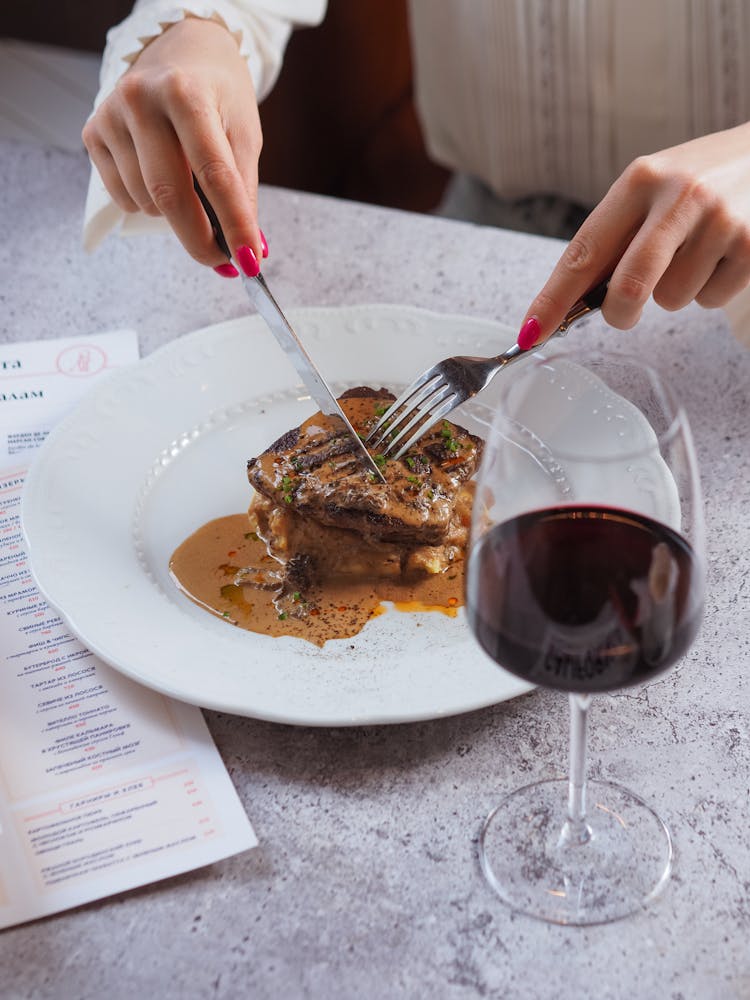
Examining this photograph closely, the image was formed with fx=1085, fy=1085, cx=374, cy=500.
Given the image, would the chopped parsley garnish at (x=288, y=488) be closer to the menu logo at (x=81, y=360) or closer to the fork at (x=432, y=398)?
the fork at (x=432, y=398)

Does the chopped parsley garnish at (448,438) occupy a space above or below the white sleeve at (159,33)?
below

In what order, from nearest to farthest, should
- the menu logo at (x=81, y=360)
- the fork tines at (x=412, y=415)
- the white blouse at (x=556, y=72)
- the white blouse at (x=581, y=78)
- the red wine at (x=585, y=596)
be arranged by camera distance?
the red wine at (x=585, y=596)
the fork tines at (x=412, y=415)
the menu logo at (x=81, y=360)
the white blouse at (x=556, y=72)
the white blouse at (x=581, y=78)

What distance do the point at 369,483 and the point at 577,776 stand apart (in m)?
0.44

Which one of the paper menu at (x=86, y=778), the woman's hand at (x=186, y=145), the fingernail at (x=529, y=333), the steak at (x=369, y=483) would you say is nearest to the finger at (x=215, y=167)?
the woman's hand at (x=186, y=145)

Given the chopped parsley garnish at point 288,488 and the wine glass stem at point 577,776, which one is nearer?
the wine glass stem at point 577,776

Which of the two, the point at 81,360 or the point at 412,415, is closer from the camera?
the point at 412,415

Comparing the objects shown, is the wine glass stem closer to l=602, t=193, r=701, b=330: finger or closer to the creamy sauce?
the creamy sauce

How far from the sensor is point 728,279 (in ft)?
4.16

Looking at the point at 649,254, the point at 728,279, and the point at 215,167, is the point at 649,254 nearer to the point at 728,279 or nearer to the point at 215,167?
the point at 728,279

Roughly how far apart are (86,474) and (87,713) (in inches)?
13.3

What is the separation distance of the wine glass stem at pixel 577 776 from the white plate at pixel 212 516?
0.37 ft

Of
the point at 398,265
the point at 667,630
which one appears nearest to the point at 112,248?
the point at 398,265

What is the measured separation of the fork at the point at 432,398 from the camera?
1240 mm

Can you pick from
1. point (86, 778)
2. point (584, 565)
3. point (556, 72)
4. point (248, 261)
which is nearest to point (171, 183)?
point (248, 261)
